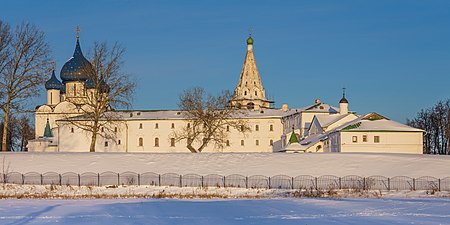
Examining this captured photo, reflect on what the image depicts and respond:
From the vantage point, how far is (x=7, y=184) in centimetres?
3991

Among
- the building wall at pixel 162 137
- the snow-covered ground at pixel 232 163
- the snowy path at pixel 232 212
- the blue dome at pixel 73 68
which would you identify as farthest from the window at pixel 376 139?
the snowy path at pixel 232 212

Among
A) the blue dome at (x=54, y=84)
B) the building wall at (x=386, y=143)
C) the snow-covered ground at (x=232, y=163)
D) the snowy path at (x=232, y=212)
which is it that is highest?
the blue dome at (x=54, y=84)

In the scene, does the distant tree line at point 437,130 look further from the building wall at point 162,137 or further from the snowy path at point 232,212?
the snowy path at point 232,212

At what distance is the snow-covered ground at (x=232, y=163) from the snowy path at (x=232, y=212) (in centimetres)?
1529

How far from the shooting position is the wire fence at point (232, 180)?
38.5 m

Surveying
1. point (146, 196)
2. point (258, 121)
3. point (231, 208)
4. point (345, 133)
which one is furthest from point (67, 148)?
point (231, 208)

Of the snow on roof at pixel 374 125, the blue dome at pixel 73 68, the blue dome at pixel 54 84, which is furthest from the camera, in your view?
the blue dome at pixel 54 84

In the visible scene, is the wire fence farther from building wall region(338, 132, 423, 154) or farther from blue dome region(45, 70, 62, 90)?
blue dome region(45, 70, 62, 90)

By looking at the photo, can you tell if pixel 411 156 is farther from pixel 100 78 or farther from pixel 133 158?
pixel 100 78

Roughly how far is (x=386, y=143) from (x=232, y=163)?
30.0 meters

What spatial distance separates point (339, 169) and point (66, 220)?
25.4 m

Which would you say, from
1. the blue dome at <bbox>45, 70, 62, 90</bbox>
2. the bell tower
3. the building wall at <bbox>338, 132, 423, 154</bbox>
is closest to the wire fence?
the building wall at <bbox>338, 132, 423, 154</bbox>

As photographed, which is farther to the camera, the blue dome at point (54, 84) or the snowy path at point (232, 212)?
the blue dome at point (54, 84)

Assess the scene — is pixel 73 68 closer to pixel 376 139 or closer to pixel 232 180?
pixel 376 139
